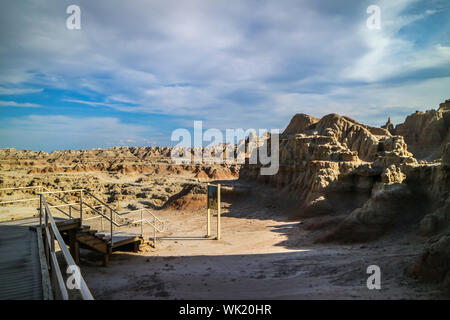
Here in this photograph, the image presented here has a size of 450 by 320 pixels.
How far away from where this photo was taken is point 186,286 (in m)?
8.80

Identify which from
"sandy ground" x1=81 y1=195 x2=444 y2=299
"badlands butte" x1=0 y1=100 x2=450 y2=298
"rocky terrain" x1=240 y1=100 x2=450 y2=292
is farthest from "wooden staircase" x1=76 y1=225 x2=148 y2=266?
"rocky terrain" x1=240 y1=100 x2=450 y2=292

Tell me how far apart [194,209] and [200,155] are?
8028 cm

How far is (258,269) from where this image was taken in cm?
1027

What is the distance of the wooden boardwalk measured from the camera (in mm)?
4988

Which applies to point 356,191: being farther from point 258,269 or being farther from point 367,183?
point 258,269

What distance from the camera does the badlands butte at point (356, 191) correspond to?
37.6 feet

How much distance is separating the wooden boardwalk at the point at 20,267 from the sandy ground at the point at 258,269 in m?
2.52

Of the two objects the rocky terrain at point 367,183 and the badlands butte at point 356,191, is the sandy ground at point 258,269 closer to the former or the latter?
the badlands butte at point 356,191

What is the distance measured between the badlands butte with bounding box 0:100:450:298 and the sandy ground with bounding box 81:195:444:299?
0.36 m

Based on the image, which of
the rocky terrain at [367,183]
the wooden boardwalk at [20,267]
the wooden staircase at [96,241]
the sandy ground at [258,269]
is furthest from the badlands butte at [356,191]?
the wooden staircase at [96,241]

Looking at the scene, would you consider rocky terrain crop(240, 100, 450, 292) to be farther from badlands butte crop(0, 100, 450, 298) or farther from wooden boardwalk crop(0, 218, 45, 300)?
wooden boardwalk crop(0, 218, 45, 300)
